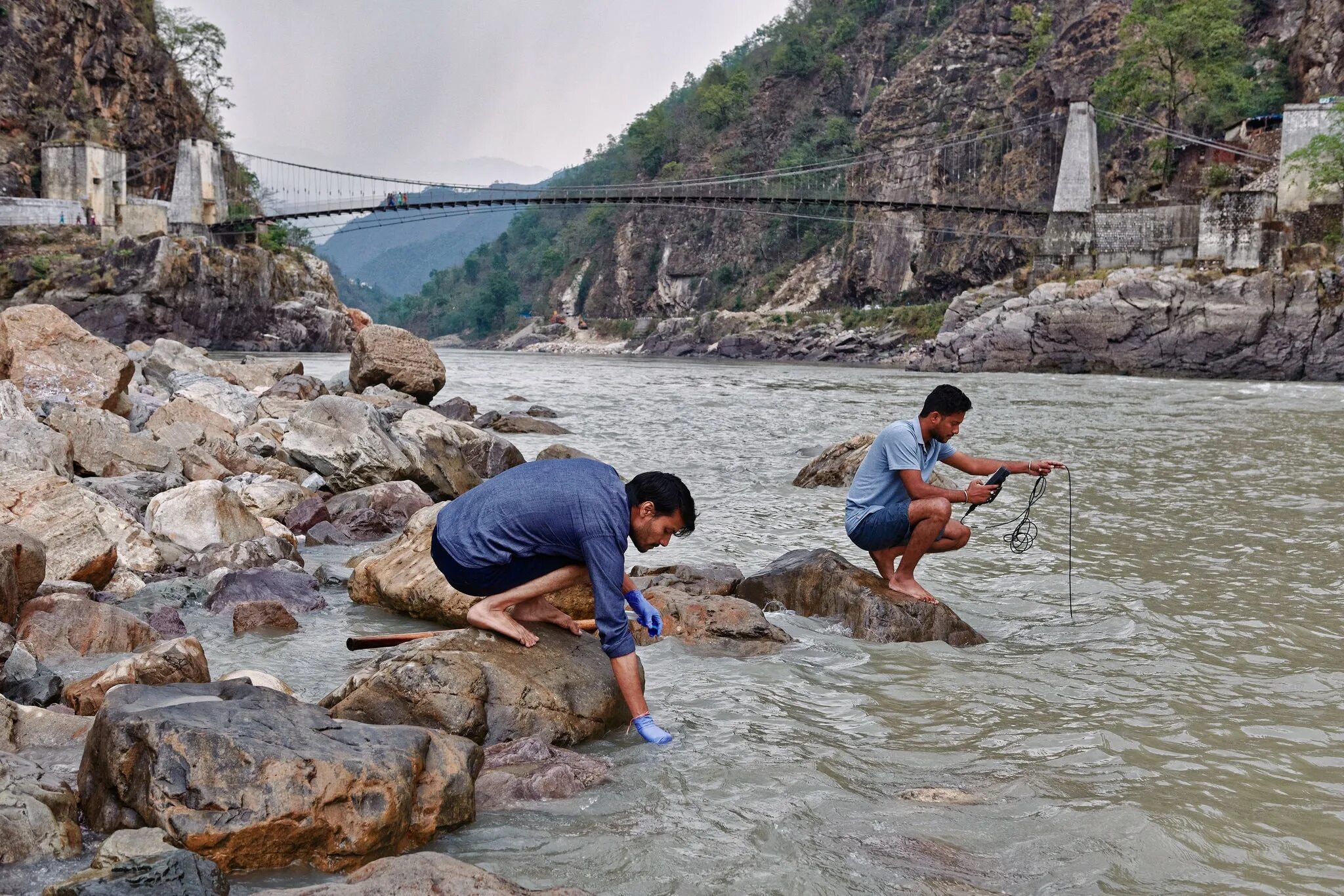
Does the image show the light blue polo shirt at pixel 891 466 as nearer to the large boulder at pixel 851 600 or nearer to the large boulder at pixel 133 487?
the large boulder at pixel 851 600

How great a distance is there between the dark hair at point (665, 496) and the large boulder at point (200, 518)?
395cm

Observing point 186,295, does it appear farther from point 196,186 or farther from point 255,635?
point 255,635

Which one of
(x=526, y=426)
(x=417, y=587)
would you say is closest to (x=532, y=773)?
(x=417, y=587)

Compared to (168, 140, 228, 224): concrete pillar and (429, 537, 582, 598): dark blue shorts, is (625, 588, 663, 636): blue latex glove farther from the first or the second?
(168, 140, 228, 224): concrete pillar

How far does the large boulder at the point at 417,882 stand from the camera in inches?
94.7

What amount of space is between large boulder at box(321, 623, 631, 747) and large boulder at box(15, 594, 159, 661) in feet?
4.47

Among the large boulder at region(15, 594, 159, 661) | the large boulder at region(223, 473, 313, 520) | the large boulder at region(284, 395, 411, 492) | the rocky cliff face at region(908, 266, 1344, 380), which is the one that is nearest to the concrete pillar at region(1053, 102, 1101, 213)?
the rocky cliff face at region(908, 266, 1344, 380)

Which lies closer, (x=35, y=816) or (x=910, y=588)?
(x=35, y=816)

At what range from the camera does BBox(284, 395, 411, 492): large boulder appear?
29.2 ft

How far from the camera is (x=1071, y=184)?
43188 millimetres

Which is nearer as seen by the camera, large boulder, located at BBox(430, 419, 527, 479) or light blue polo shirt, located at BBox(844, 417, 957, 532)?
light blue polo shirt, located at BBox(844, 417, 957, 532)

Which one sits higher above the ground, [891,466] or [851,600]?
[891,466]

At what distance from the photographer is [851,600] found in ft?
18.0

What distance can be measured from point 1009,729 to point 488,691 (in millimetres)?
1907
